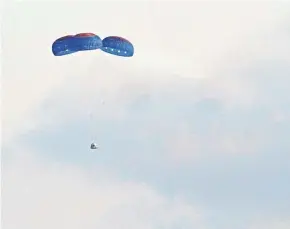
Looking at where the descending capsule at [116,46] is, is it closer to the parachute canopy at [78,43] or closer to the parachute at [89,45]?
the parachute at [89,45]

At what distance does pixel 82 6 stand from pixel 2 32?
7.31 m

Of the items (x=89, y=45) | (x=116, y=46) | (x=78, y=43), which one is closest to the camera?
(x=78, y=43)

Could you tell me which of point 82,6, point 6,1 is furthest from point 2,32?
point 82,6

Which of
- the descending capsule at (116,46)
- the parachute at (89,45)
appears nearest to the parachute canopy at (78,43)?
the parachute at (89,45)

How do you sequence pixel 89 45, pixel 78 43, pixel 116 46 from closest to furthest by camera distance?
pixel 78 43 → pixel 89 45 → pixel 116 46

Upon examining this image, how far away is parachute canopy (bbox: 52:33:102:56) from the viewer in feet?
153

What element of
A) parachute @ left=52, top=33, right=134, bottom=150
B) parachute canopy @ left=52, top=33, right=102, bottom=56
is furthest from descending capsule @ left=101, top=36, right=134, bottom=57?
parachute canopy @ left=52, top=33, right=102, bottom=56

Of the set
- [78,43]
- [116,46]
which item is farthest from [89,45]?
[116,46]

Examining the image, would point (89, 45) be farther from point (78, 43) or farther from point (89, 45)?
point (78, 43)

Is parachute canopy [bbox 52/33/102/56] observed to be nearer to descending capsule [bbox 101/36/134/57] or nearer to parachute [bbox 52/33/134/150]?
parachute [bbox 52/33/134/150]

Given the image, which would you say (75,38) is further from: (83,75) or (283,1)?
(283,1)

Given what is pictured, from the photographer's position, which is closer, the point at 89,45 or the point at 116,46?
the point at 89,45

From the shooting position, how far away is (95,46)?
47.0m

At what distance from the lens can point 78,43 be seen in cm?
4662
